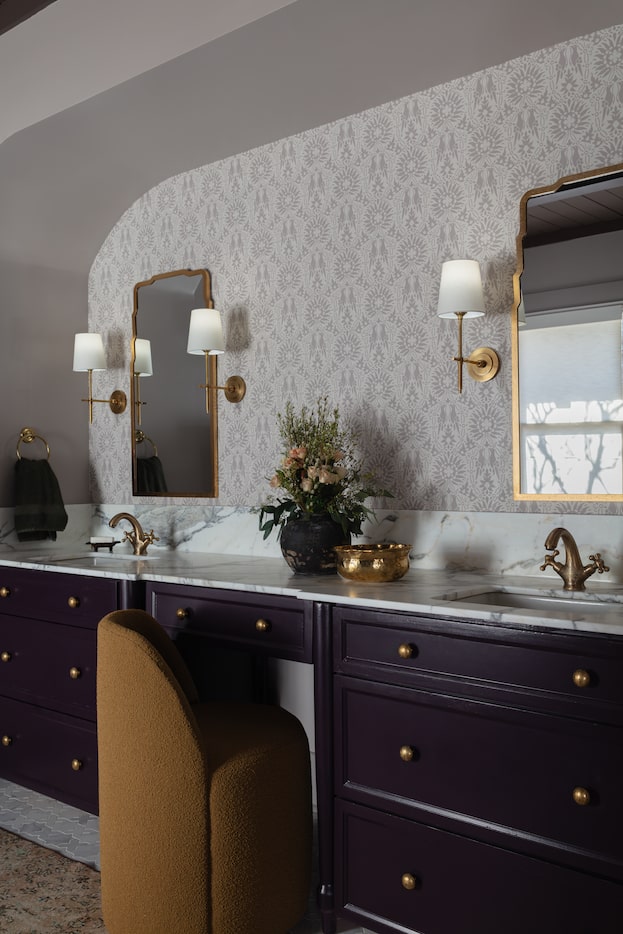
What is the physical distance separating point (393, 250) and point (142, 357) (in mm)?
1276

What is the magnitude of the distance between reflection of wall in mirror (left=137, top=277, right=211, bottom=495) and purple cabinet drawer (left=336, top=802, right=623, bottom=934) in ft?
5.26

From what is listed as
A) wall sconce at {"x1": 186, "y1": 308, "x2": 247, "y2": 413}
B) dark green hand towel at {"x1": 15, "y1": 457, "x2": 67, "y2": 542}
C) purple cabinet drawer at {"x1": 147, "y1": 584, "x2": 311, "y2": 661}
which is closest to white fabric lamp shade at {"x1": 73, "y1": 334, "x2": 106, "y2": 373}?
dark green hand towel at {"x1": 15, "y1": 457, "x2": 67, "y2": 542}

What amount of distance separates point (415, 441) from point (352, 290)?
1.87 ft

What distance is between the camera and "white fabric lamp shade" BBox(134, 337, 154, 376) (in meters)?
3.55

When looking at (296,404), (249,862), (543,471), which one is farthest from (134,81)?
(249,862)

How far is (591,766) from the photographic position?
173 cm

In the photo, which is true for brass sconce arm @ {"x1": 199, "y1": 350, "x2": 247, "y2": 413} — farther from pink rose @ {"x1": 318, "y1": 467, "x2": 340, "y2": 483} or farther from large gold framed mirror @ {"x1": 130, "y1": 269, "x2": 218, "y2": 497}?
pink rose @ {"x1": 318, "y1": 467, "x2": 340, "y2": 483}

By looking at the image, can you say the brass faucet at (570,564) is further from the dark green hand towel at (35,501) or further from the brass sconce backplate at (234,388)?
the dark green hand towel at (35,501)

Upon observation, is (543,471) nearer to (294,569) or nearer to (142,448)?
(294,569)

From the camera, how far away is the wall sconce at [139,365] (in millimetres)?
3551

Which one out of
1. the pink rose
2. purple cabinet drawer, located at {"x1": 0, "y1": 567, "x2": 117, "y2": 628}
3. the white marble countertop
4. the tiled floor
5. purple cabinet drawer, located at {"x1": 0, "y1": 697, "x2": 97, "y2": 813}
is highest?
the pink rose

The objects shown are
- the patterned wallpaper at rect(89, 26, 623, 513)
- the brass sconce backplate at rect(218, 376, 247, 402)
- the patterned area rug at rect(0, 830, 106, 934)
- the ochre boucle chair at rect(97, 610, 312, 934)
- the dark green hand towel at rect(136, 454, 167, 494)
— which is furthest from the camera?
the dark green hand towel at rect(136, 454, 167, 494)

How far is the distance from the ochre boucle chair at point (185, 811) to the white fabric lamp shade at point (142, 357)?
1582 millimetres

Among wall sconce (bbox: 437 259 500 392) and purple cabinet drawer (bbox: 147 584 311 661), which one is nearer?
purple cabinet drawer (bbox: 147 584 311 661)
